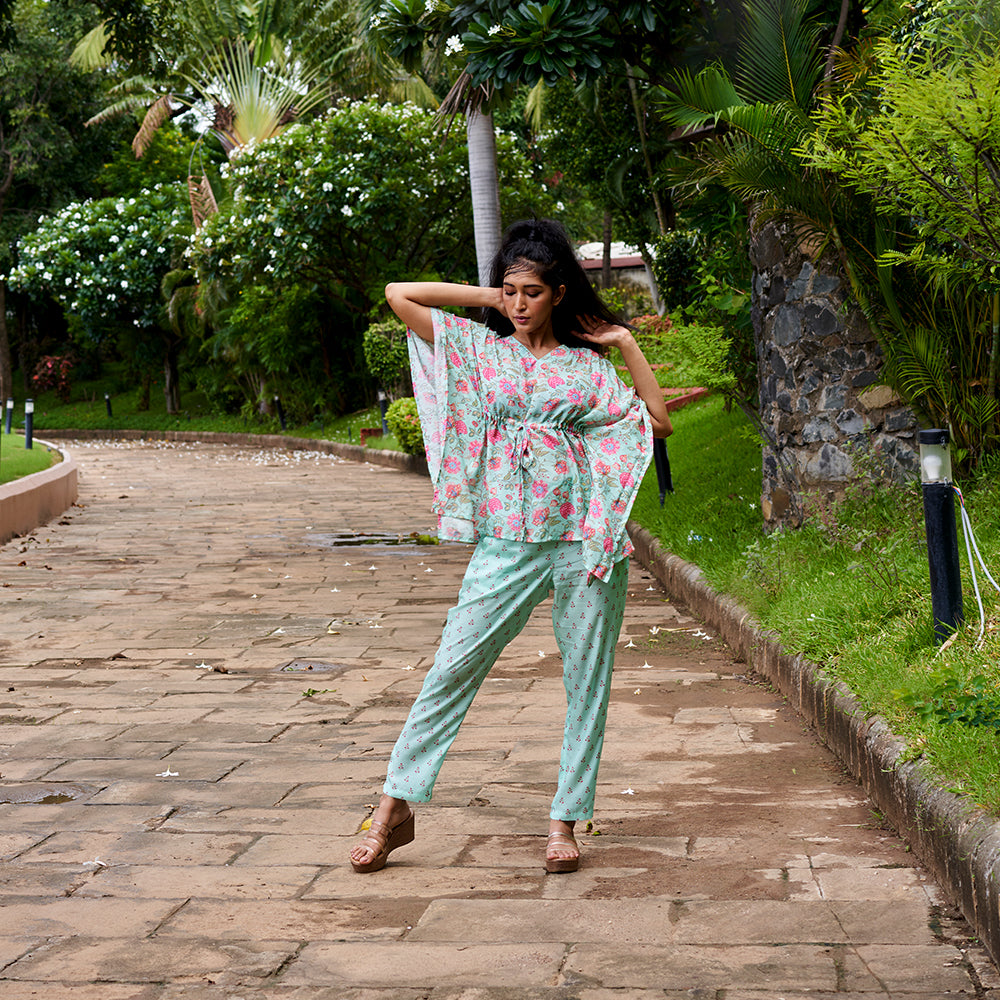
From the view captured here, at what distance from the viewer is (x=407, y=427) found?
20203 mm

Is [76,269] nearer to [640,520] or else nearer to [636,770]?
[640,520]

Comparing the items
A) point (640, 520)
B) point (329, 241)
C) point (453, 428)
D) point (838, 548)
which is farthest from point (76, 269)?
point (453, 428)

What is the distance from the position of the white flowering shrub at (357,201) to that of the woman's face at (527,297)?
2196 cm

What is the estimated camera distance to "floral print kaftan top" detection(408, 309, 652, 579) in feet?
12.8

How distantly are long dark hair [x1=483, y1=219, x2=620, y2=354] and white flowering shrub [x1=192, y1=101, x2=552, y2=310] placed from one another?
21.8 m

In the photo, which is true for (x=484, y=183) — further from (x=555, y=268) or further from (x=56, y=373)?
(x=56, y=373)

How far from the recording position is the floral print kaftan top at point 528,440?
12.8 ft

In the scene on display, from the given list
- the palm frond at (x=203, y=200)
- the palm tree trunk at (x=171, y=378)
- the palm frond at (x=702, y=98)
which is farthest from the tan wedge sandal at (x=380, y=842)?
the palm tree trunk at (x=171, y=378)

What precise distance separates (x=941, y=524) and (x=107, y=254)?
32.8 m

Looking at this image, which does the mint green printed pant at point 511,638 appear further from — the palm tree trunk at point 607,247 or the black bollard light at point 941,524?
the palm tree trunk at point 607,247

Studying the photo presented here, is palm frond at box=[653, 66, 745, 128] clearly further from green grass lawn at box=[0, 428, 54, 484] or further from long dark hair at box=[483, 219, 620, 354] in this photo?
green grass lawn at box=[0, 428, 54, 484]

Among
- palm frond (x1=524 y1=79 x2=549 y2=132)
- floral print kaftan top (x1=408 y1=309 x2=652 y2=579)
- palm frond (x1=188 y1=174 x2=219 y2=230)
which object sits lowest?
floral print kaftan top (x1=408 y1=309 x2=652 y2=579)

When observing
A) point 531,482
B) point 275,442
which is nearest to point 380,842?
point 531,482

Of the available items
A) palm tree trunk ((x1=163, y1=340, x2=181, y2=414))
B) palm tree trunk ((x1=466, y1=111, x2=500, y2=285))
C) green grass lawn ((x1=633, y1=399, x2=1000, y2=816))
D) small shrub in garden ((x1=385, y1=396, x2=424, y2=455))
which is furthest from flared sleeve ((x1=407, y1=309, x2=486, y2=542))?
palm tree trunk ((x1=163, y1=340, x2=181, y2=414))
